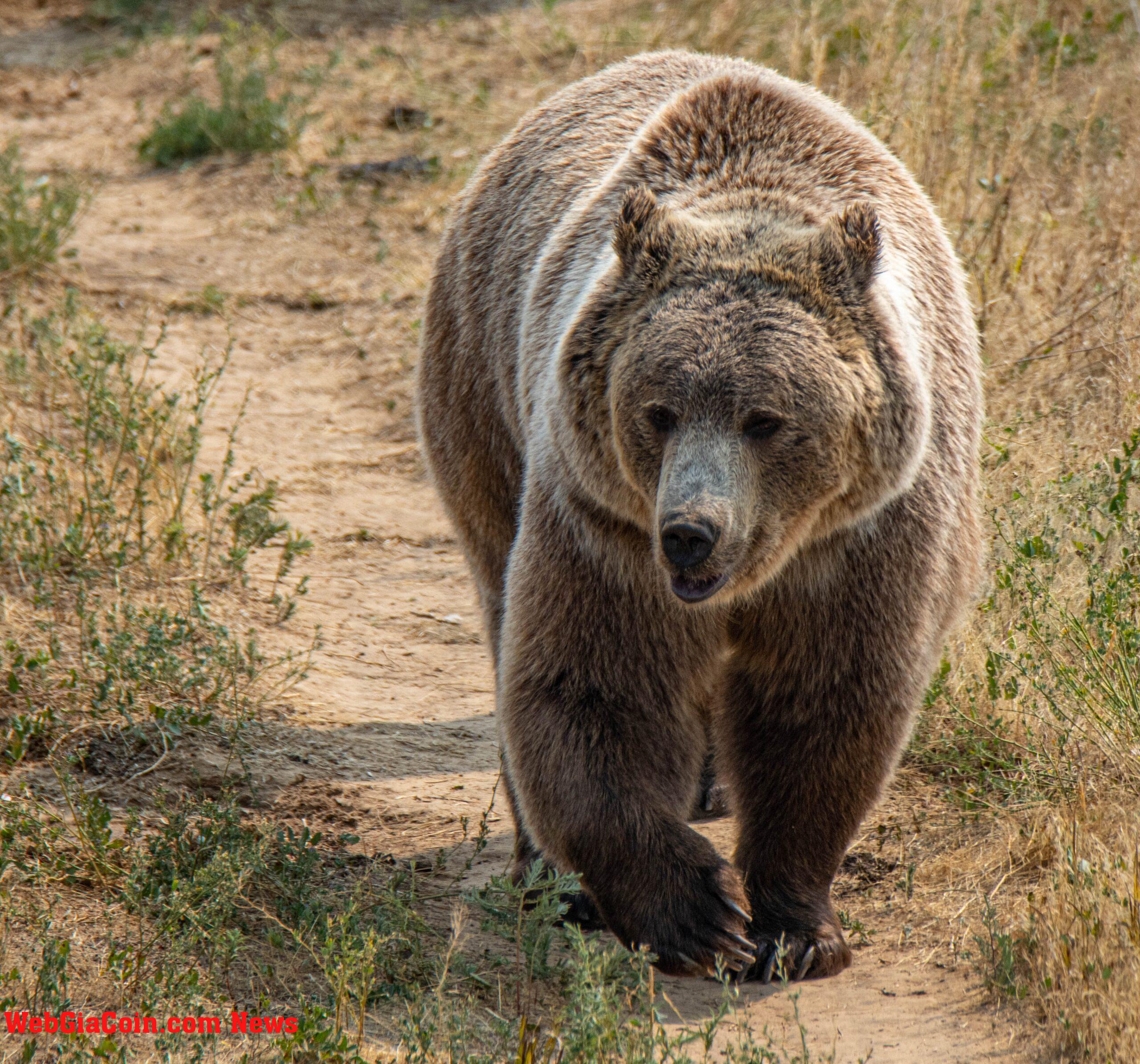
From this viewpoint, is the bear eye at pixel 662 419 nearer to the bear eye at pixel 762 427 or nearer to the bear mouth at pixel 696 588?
the bear eye at pixel 762 427

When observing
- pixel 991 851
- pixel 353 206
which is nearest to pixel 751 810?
pixel 991 851

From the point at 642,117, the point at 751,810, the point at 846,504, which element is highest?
the point at 642,117

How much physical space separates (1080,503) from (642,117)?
2.12 meters

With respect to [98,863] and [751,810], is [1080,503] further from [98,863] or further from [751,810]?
[98,863]

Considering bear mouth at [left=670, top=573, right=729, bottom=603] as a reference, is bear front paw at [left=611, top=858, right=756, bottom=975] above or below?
below

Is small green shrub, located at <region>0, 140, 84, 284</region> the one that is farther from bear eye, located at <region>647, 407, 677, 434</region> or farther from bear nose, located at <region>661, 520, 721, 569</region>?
bear nose, located at <region>661, 520, 721, 569</region>

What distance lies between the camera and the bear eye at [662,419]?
3268 mm

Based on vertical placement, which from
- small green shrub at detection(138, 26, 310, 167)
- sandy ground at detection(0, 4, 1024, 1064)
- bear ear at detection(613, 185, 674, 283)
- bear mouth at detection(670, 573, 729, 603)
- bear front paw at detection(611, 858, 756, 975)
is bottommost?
sandy ground at detection(0, 4, 1024, 1064)

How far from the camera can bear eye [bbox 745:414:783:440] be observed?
10.7 feet

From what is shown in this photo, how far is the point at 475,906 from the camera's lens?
4.18 m

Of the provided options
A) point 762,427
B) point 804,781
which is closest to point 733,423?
point 762,427

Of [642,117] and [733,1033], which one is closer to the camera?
[733,1033]

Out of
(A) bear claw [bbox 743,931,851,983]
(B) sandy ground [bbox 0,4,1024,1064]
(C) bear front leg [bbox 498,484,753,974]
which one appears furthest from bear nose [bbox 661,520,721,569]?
(A) bear claw [bbox 743,931,851,983]

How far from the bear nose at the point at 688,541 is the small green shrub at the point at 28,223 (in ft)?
20.7
